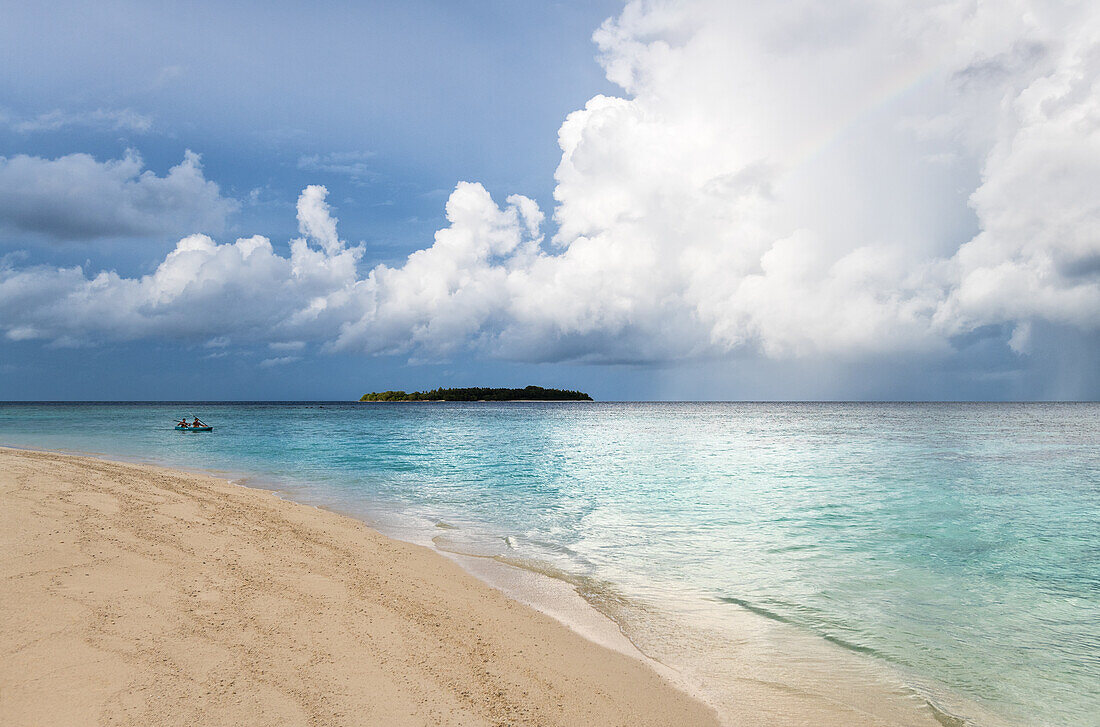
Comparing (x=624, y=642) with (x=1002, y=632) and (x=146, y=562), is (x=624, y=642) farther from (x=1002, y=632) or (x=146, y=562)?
(x=146, y=562)

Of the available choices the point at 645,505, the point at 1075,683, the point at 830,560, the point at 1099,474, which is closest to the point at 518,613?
the point at 1075,683

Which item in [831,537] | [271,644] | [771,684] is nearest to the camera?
[271,644]

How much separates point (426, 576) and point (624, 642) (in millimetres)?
3917

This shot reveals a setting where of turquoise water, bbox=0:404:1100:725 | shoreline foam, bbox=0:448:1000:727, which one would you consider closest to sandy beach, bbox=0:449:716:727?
shoreline foam, bbox=0:448:1000:727

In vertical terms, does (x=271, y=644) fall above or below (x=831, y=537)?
above

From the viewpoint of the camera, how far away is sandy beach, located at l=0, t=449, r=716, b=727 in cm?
506

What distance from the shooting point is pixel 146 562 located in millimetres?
8641

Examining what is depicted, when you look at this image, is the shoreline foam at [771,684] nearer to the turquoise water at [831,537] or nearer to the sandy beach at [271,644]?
the sandy beach at [271,644]

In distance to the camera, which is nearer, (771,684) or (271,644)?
(271,644)

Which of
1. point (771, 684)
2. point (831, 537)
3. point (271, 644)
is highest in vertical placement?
point (271, 644)

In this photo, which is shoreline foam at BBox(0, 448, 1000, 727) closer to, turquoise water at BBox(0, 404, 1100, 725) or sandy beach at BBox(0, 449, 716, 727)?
sandy beach at BBox(0, 449, 716, 727)

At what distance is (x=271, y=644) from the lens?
621 cm

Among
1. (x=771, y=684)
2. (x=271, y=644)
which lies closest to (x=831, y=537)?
(x=771, y=684)

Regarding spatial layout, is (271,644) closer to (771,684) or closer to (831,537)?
(771,684)
